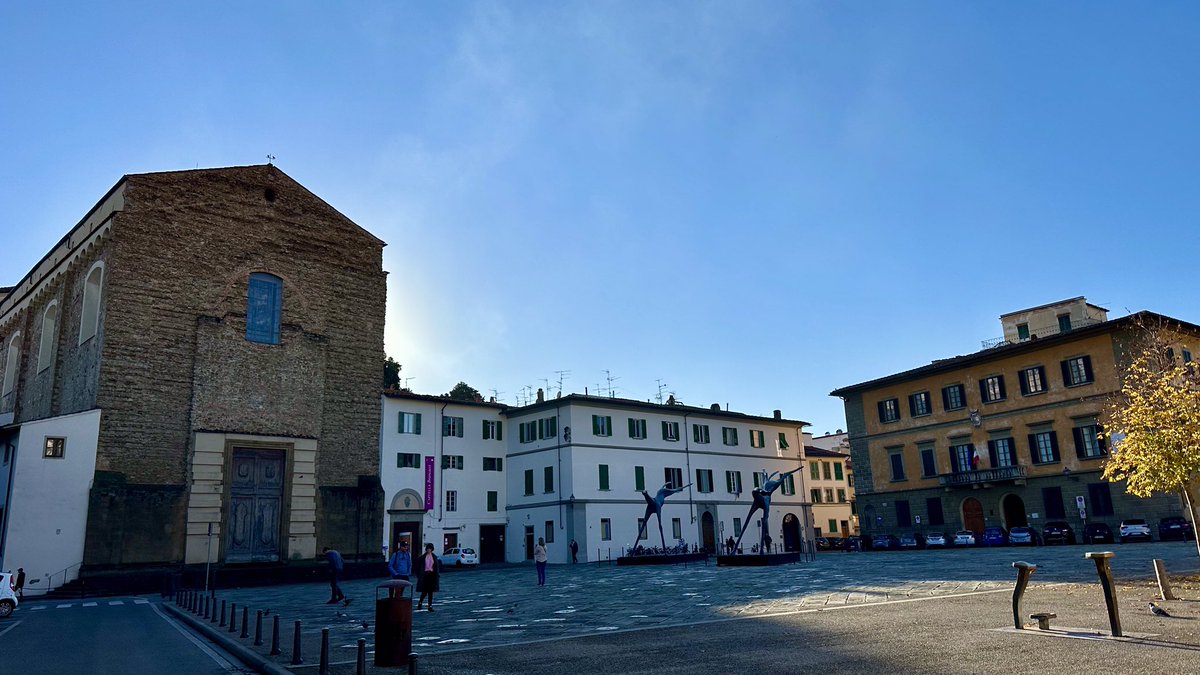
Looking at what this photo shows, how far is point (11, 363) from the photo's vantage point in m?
43.5

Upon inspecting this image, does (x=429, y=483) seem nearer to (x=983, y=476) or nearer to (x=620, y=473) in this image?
(x=620, y=473)

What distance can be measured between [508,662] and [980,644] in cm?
589

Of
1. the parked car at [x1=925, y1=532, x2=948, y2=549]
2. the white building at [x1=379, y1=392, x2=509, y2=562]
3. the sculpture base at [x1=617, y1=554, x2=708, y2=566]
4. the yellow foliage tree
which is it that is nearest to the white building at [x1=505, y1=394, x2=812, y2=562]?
the white building at [x1=379, y1=392, x2=509, y2=562]

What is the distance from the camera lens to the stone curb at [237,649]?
1000 cm

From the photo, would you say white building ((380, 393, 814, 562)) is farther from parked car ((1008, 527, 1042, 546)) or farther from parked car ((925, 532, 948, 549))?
parked car ((1008, 527, 1042, 546))

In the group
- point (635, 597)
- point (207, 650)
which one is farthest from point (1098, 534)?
point (207, 650)

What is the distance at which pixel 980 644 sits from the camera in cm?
961

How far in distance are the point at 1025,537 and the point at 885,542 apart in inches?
340

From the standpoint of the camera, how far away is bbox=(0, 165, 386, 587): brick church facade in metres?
28.2

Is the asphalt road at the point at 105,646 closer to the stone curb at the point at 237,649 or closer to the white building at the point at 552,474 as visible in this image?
the stone curb at the point at 237,649

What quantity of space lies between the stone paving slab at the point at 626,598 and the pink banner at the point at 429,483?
50.8ft

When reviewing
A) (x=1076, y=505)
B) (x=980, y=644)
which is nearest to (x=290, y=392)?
(x=980, y=644)

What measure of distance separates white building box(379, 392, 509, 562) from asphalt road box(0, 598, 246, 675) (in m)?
23.0

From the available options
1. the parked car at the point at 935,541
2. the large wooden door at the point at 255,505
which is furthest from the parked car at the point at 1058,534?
the large wooden door at the point at 255,505
